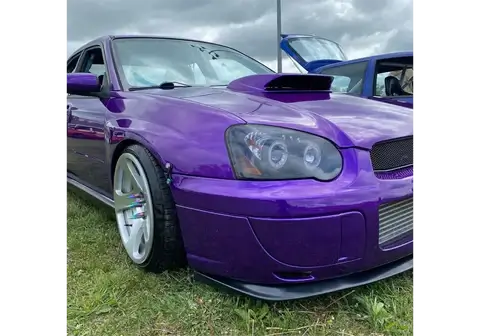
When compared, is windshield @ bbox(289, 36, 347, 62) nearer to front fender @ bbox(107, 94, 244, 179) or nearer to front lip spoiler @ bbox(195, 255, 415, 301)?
front fender @ bbox(107, 94, 244, 179)

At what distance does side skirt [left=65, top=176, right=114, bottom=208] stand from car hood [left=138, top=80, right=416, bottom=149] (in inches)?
30.1

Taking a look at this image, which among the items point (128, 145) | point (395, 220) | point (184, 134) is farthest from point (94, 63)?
point (395, 220)

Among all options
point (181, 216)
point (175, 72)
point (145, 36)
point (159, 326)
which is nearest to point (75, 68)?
Answer: point (145, 36)

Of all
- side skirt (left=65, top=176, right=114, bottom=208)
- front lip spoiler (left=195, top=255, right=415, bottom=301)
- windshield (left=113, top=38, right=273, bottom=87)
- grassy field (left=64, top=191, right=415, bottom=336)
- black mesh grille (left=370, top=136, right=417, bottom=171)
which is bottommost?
grassy field (left=64, top=191, right=415, bottom=336)

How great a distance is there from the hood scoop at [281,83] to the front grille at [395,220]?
0.94 metres

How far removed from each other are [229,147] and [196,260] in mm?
516

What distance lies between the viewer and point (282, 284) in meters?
1.72

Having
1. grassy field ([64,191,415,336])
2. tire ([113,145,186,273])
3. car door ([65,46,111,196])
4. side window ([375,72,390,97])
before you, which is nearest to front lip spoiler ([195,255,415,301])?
grassy field ([64,191,415,336])

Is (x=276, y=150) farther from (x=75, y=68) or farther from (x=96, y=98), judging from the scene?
(x=75, y=68)

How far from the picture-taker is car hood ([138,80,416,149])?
5.93 feet

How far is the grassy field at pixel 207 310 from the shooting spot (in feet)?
5.72

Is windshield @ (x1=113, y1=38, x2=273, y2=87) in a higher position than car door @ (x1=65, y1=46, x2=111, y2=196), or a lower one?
higher

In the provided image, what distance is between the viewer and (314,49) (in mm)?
7469

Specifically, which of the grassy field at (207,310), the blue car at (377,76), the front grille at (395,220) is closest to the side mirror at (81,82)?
the grassy field at (207,310)
